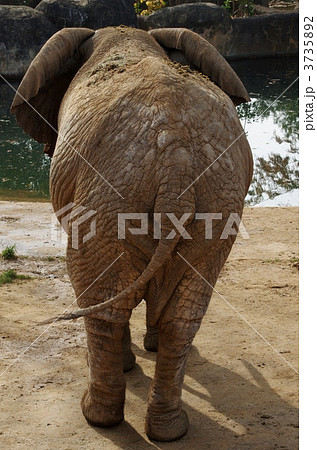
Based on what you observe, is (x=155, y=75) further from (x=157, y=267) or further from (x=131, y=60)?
(x=157, y=267)

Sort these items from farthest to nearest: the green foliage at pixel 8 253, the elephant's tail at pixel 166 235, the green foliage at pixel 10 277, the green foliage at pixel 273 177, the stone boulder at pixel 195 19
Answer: the stone boulder at pixel 195 19 < the green foliage at pixel 273 177 < the green foliage at pixel 8 253 < the green foliage at pixel 10 277 < the elephant's tail at pixel 166 235

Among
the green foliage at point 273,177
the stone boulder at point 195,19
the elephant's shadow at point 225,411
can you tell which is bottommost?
the green foliage at point 273,177

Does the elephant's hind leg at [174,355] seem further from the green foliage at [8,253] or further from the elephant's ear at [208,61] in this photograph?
the green foliage at [8,253]

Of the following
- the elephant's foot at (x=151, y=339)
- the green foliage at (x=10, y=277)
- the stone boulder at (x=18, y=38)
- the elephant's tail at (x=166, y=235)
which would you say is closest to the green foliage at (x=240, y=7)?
the stone boulder at (x=18, y=38)

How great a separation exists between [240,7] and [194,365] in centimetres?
1738

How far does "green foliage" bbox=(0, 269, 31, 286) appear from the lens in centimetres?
553

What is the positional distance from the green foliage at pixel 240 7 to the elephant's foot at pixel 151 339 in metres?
17.0

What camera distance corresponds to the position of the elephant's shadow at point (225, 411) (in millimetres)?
3479

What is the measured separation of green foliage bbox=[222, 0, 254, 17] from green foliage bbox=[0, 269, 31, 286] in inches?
631

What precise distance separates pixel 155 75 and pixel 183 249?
0.81 m

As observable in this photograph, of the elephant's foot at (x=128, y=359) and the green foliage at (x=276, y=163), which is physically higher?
the elephant's foot at (x=128, y=359)

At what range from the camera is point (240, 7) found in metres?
20.1

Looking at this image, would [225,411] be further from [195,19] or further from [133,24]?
[195,19]

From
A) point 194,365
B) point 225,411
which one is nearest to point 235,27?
point 194,365
